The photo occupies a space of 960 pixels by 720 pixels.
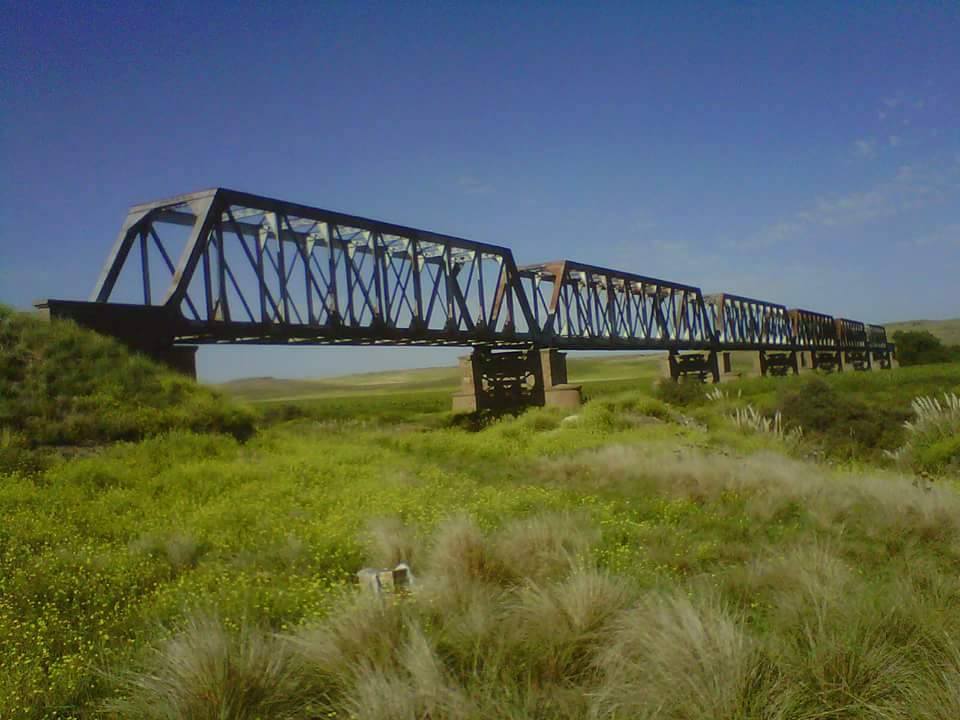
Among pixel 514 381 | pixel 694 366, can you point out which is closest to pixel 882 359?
pixel 694 366

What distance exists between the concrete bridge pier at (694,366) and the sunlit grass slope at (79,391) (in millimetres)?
35278

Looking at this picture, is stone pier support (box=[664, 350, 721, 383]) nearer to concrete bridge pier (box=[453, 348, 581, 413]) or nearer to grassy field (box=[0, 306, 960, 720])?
concrete bridge pier (box=[453, 348, 581, 413])

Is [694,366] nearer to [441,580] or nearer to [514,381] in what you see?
→ [514,381]

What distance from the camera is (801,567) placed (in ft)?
19.0

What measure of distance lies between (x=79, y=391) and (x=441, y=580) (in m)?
9.28

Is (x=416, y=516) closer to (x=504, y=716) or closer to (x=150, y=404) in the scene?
(x=504, y=716)

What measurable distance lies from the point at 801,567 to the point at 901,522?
4.10m

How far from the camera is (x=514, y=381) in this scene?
2842 centimetres

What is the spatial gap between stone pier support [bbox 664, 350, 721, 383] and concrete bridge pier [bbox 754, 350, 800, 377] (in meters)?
11.1

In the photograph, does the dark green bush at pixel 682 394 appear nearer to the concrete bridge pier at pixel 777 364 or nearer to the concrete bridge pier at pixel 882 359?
the concrete bridge pier at pixel 777 364

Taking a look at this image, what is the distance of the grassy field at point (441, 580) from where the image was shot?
12.8 ft

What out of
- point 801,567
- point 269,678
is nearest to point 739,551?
point 801,567

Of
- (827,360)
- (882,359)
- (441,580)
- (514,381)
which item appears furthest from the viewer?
(882,359)

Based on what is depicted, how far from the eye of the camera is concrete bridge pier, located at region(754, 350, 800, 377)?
58.8 meters
